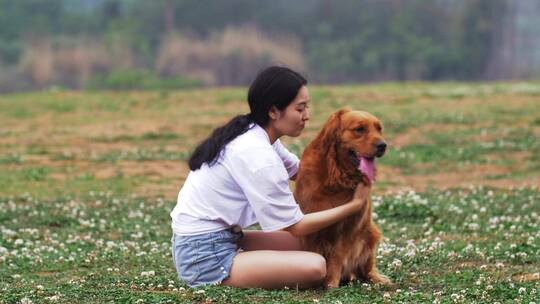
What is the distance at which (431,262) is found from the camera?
9867 millimetres

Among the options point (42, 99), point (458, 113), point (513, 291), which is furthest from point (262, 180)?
point (42, 99)

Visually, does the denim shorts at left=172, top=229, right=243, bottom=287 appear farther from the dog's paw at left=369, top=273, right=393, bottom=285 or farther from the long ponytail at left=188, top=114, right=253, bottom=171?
the dog's paw at left=369, top=273, right=393, bottom=285

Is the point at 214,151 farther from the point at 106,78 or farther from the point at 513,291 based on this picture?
the point at 106,78

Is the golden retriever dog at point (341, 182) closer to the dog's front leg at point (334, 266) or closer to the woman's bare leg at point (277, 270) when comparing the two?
the dog's front leg at point (334, 266)

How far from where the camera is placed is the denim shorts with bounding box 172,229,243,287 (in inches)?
314

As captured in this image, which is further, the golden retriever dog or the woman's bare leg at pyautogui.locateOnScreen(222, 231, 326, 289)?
the woman's bare leg at pyautogui.locateOnScreen(222, 231, 326, 289)

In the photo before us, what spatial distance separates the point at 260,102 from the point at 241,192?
68cm

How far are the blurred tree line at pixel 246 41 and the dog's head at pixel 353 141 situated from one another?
1689 inches

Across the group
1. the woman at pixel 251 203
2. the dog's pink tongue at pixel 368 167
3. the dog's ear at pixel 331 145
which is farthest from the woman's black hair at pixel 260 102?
the dog's pink tongue at pixel 368 167

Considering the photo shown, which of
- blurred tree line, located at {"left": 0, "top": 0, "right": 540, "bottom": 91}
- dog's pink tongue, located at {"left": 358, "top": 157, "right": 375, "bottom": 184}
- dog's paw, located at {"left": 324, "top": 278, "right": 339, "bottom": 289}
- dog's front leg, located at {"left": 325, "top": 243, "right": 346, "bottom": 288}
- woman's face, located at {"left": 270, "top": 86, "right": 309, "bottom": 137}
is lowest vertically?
blurred tree line, located at {"left": 0, "top": 0, "right": 540, "bottom": 91}

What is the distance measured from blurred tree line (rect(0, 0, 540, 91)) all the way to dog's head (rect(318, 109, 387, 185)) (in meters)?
42.9

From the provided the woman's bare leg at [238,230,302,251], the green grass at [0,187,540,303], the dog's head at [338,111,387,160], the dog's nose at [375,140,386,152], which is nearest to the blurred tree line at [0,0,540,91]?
the green grass at [0,187,540,303]

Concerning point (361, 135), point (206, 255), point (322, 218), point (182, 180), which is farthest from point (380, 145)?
point (182, 180)

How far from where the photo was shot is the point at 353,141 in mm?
7812
